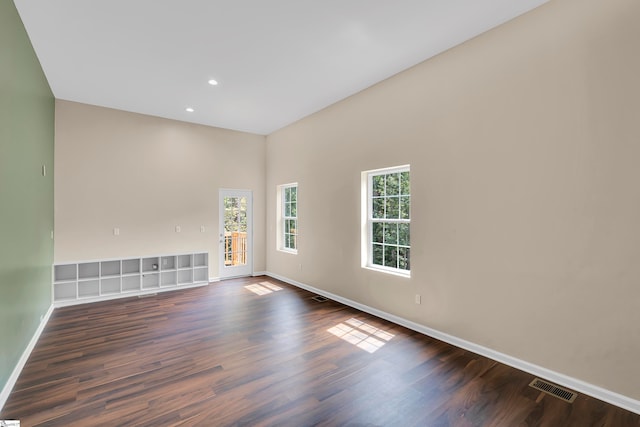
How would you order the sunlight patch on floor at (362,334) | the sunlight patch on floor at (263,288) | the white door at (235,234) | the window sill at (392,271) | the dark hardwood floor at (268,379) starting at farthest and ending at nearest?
the white door at (235,234) < the sunlight patch on floor at (263,288) < the window sill at (392,271) < the sunlight patch on floor at (362,334) < the dark hardwood floor at (268,379)

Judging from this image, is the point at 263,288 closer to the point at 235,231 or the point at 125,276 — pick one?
the point at 235,231

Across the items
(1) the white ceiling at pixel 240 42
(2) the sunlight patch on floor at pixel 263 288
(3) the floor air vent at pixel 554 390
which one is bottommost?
(3) the floor air vent at pixel 554 390

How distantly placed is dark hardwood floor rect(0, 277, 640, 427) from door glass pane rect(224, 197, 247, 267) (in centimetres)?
246

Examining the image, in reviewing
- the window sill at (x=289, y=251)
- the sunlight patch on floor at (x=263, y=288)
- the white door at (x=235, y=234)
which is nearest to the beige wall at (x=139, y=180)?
the white door at (x=235, y=234)

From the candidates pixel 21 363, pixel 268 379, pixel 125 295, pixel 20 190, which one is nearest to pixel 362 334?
pixel 268 379

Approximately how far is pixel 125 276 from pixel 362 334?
428 centimetres

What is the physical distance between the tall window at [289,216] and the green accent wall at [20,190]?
151 inches

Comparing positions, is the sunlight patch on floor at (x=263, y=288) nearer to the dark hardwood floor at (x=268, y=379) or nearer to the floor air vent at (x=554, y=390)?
the dark hardwood floor at (x=268, y=379)

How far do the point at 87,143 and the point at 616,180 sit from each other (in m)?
6.78

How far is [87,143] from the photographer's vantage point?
16.6 feet

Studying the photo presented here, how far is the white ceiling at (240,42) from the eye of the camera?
8.86 feet

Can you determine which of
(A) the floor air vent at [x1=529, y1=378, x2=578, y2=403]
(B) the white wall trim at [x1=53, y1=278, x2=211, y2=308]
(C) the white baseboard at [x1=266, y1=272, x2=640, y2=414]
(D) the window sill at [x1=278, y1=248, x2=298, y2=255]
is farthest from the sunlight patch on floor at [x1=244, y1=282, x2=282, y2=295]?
(A) the floor air vent at [x1=529, y1=378, x2=578, y2=403]

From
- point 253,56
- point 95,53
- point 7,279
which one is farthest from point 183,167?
point 7,279

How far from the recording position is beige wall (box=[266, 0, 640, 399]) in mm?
2283
